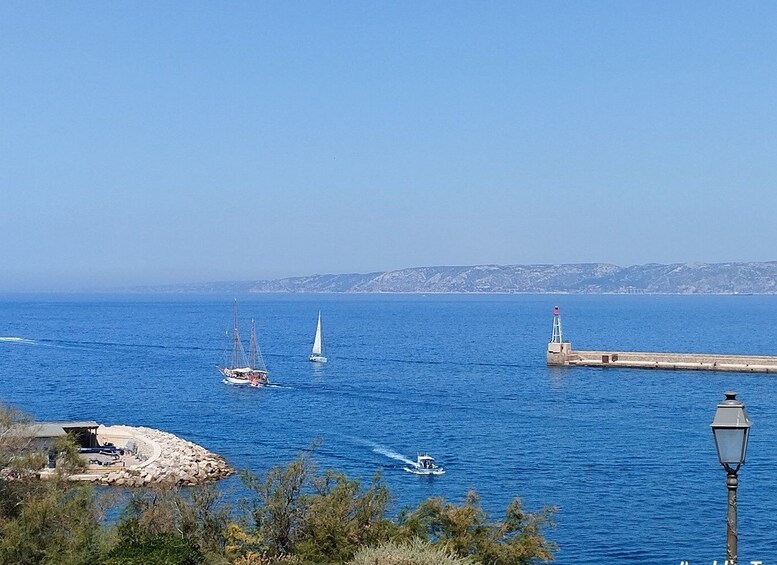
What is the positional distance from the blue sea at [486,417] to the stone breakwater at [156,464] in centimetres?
175

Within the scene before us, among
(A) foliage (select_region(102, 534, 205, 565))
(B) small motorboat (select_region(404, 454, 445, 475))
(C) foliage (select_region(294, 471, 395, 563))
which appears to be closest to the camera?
(A) foliage (select_region(102, 534, 205, 565))

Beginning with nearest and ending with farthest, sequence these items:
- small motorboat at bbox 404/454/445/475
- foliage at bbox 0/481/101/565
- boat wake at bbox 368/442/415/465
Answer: foliage at bbox 0/481/101/565, small motorboat at bbox 404/454/445/475, boat wake at bbox 368/442/415/465

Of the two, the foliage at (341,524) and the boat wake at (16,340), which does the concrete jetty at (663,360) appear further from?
the boat wake at (16,340)

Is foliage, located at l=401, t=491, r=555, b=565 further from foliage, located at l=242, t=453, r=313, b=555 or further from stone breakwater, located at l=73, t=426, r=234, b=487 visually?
stone breakwater, located at l=73, t=426, r=234, b=487

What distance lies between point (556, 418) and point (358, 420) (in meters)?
12.4

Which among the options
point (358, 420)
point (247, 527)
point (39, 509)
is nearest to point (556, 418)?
point (358, 420)

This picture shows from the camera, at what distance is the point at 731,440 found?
699cm

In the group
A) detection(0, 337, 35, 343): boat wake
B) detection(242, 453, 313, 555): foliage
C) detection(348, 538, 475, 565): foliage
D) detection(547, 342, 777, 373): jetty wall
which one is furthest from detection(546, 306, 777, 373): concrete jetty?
detection(348, 538, 475, 565): foliage

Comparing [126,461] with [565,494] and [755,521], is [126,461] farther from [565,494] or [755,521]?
[755,521]

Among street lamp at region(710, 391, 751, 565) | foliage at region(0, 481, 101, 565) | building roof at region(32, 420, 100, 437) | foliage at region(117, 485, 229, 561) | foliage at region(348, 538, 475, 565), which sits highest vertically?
street lamp at region(710, 391, 751, 565)

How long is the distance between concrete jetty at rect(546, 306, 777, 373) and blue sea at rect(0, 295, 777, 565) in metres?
2.55

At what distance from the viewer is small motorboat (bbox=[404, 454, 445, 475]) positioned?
4166 cm

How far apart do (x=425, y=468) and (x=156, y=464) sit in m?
12.3

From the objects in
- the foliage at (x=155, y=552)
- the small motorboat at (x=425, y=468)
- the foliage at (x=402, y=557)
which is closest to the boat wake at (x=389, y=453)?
the small motorboat at (x=425, y=468)
